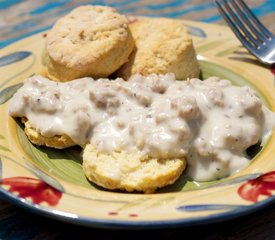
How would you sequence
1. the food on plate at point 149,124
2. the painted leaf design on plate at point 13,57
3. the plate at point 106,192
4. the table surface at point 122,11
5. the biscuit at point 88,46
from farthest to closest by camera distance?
the painted leaf design on plate at point 13,57 → the biscuit at point 88,46 → the food on plate at point 149,124 → the table surface at point 122,11 → the plate at point 106,192

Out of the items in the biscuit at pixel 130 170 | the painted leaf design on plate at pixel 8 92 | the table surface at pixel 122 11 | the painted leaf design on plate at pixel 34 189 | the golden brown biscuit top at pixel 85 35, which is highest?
the golden brown biscuit top at pixel 85 35

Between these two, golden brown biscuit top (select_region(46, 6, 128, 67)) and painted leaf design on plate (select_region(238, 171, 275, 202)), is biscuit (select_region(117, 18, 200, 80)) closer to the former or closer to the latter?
golden brown biscuit top (select_region(46, 6, 128, 67))

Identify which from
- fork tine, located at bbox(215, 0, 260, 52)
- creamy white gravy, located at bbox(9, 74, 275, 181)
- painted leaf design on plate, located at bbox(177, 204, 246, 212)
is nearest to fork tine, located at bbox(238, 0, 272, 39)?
fork tine, located at bbox(215, 0, 260, 52)

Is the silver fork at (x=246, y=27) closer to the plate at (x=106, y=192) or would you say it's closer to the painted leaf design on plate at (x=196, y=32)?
the painted leaf design on plate at (x=196, y=32)

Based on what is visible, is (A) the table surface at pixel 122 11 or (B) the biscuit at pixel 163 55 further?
(B) the biscuit at pixel 163 55

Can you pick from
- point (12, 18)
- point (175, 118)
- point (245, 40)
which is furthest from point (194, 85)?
point (12, 18)

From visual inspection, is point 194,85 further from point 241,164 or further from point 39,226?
point 39,226

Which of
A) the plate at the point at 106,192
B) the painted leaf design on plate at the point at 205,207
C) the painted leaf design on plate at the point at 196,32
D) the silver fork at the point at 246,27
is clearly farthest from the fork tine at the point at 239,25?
the painted leaf design on plate at the point at 205,207
